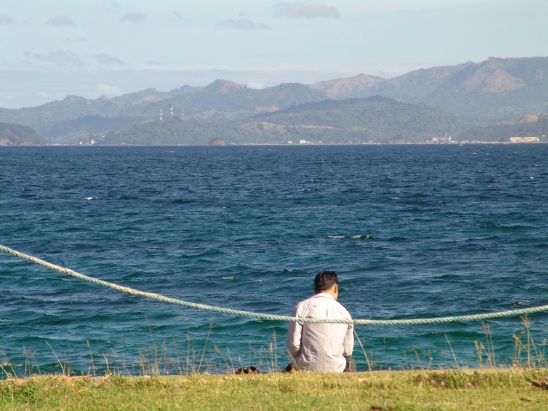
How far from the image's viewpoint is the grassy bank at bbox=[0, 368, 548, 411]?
23.5 ft

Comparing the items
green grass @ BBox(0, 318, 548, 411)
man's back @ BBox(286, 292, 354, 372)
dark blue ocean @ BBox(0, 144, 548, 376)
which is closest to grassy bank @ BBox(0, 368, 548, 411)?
green grass @ BBox(0, 318, 548, 411)

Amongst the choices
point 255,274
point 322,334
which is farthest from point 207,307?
point 255,274

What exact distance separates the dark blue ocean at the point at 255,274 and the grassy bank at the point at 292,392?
55.7 inches

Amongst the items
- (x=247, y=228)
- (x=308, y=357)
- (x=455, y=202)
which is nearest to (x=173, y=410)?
(x=308, y=357)

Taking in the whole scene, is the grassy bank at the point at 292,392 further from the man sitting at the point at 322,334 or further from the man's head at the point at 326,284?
the man's head at the point at 326,284

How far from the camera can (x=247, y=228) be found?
41.3 meters

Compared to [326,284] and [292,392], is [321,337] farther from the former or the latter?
[292,392]

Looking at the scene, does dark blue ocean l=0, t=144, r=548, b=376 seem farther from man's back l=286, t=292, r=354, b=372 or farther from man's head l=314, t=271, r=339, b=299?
man's head l=314, t=271, r=339, b=299

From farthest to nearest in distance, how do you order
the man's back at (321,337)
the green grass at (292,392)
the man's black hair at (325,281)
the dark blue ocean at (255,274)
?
1. the dark blue ocean at (255,274)
2. the man's black hair at (325,281)
3. the man's back at (321,337)
4. the green grass at (292,392)

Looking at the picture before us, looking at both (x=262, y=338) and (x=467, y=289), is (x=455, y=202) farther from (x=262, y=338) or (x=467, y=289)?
(x=262, y=338)

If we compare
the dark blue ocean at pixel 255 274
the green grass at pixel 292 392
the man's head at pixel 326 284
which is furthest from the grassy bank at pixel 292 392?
the dark blue ocean at pixel 255 274

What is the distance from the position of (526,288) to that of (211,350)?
10.7 meters

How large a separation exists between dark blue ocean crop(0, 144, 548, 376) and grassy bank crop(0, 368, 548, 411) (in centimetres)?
142

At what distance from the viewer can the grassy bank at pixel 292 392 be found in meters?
7.17
